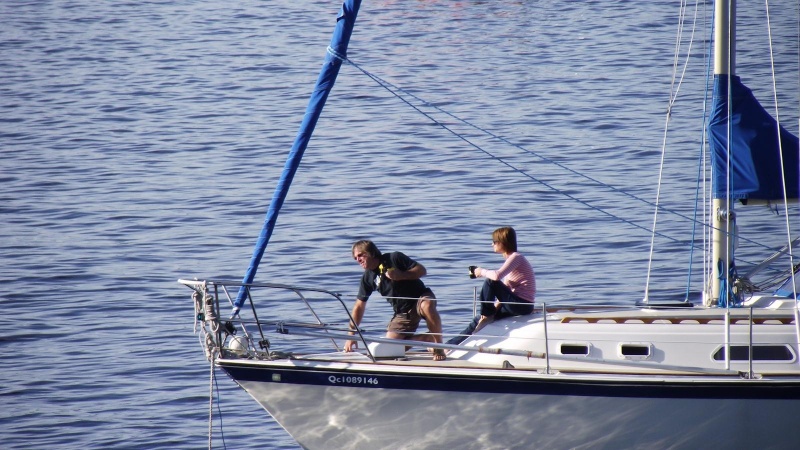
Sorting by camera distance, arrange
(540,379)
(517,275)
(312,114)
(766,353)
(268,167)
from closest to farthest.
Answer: (540,379)
(766,353)
(517,275)
(312,114)
(268,167)

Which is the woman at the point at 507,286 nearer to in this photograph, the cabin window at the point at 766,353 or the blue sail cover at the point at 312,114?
the cabin window at the point at 766,353

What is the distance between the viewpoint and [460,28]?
4341 cm

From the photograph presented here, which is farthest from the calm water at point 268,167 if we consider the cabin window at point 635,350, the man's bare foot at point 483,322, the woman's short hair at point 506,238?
the cabin window at point 635,350

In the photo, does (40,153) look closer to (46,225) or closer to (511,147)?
(46,225)

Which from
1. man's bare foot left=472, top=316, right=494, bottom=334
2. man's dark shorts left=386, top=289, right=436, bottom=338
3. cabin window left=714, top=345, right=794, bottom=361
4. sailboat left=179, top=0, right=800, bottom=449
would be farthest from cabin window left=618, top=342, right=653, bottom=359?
man's dark shorts left=386, top=289, right=436, bottom=338

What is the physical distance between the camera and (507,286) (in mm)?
12023

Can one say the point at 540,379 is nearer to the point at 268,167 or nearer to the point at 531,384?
the point at 531,384

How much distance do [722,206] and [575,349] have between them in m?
2.41

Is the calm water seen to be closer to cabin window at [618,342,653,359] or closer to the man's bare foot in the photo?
the man's bare foot

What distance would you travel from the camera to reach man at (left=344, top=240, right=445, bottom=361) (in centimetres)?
1205

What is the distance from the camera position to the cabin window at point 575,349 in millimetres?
11523

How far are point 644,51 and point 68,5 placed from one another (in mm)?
24034

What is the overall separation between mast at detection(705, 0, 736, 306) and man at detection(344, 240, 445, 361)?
2942mm

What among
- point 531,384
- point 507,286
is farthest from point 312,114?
point 531,384
